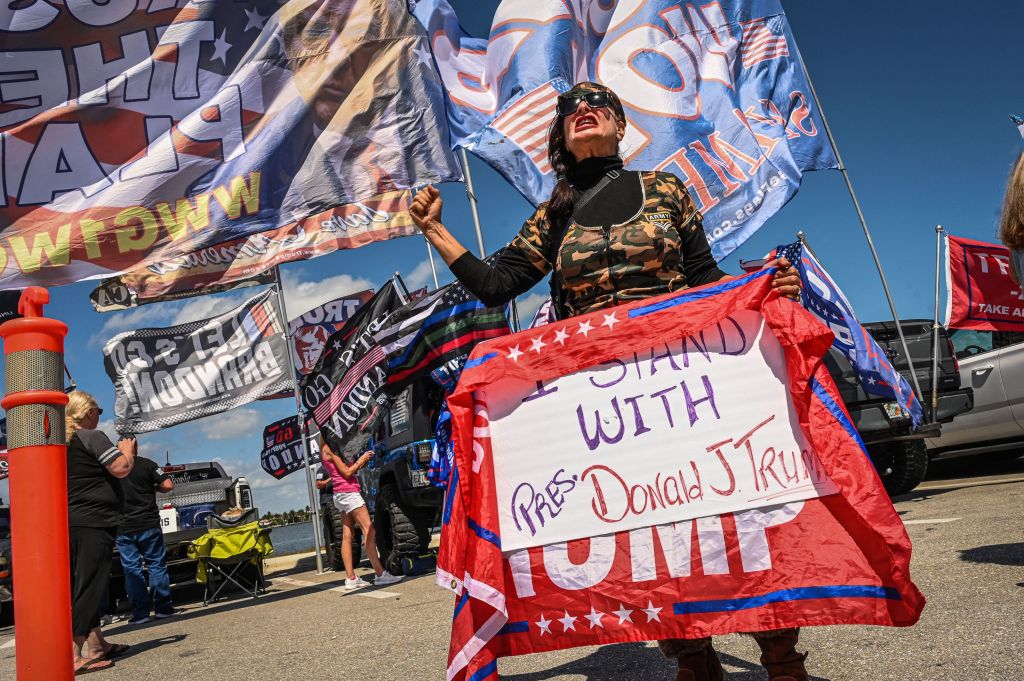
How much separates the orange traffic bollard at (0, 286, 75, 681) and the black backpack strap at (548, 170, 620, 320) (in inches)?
60.5

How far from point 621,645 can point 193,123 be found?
6.70m

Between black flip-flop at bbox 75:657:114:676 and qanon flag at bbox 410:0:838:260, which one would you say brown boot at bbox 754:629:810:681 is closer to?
black flip-flop at bbox 75:657:114:676

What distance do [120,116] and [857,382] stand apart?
312 inches

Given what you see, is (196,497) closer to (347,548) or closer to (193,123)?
(347,548)

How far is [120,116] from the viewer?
8.06 meters

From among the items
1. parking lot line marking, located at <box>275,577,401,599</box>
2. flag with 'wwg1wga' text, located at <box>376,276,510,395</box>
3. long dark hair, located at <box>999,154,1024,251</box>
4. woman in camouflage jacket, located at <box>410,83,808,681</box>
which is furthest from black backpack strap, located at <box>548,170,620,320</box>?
flag with 'wwg1wga' text, located at <box>376,276,510,395</box>

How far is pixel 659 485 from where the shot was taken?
2391 mm

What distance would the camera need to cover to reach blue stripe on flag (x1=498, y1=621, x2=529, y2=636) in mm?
2398

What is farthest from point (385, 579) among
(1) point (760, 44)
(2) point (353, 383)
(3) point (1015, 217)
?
(1) point (760, 44)

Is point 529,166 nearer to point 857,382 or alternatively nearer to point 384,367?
point 384,367

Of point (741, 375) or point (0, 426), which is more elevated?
point (0, 426)

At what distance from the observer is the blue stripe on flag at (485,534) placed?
2438mm

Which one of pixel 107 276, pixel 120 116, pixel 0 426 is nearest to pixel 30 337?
pixel 107 276

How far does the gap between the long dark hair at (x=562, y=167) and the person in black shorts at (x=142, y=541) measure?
22.8 ft
